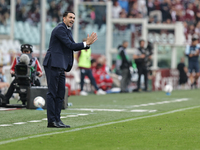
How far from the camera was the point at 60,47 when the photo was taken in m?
9.20

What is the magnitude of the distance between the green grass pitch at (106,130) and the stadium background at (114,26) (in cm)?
1008

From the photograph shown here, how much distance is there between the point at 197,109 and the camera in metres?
13.0

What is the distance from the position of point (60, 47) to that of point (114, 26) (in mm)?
19062

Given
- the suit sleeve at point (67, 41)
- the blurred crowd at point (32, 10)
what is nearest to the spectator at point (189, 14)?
the blurred crowd at point (32, 10)

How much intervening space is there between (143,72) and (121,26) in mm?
6108

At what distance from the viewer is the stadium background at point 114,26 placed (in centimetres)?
2653

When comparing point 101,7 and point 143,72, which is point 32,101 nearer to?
point 143,72

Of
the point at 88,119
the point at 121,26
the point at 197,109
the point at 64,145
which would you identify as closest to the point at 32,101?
the point at 88,119

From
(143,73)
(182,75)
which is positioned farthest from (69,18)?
(182,75)

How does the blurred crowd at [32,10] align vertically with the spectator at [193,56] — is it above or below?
above

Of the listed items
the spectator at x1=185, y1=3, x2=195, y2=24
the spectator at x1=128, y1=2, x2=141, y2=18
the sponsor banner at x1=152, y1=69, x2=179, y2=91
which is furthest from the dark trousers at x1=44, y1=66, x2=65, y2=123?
the spectator at x1=185, y1=3, x2=195, y2=24

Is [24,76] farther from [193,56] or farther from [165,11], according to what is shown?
[165,11]

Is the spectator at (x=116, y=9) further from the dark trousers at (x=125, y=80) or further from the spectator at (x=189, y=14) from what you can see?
the dark trousers at (x=125, y=80)

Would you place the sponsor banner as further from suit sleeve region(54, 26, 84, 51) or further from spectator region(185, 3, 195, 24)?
suit sleeve region(54, 26, 84, 51)
